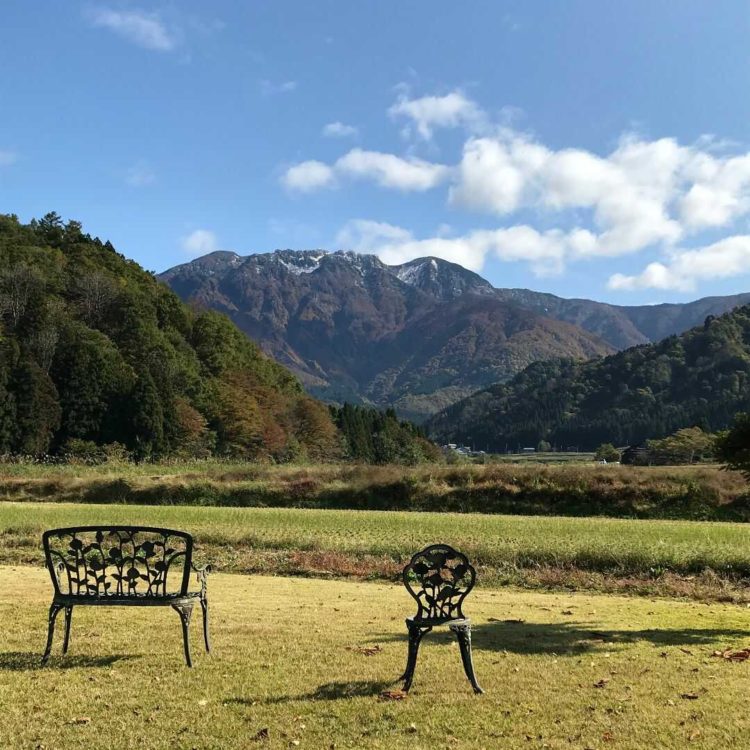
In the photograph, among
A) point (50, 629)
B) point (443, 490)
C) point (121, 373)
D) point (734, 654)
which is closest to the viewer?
point (50, 629)

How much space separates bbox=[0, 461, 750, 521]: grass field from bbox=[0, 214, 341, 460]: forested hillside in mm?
20980

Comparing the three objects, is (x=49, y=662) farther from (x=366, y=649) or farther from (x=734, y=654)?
(x=734, y=654)

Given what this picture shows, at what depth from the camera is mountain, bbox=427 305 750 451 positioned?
140 meters

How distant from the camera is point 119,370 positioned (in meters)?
72.9

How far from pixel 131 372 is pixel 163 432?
887cm

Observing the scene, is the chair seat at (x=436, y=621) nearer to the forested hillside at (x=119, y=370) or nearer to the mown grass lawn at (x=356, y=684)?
the mown grass lawn at (x=356, y=684)

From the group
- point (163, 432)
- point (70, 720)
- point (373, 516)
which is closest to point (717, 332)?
point (163, 432)

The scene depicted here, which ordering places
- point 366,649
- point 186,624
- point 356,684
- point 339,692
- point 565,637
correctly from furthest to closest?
point 565,637 → point 366,649 → point 186,624 → point 356,684 → point 339,692

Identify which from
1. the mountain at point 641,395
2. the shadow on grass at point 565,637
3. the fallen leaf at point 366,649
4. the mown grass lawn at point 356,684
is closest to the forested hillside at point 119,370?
the mown grass lawn at point 356,684

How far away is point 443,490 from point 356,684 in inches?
1376

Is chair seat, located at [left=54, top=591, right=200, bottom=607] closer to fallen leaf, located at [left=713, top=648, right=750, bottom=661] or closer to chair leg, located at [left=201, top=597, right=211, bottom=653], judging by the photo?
chair leg, located at [left=201, top=597, right=211, bottom=653]

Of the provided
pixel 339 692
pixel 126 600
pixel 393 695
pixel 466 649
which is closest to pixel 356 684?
pixel 339 692

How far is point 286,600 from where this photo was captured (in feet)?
44.2

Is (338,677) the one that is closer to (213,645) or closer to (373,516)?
(213,645)
